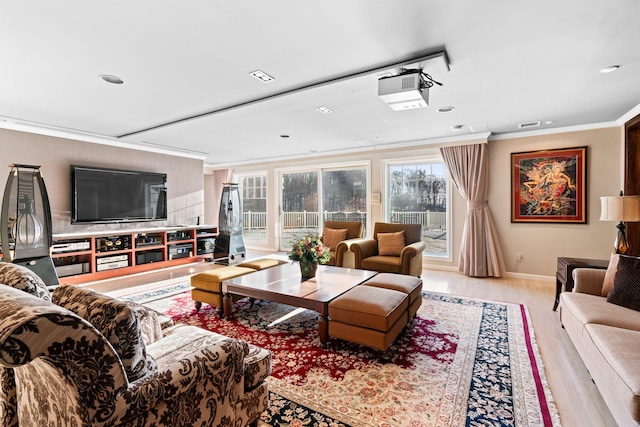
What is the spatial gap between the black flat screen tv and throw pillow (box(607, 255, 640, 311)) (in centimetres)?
658

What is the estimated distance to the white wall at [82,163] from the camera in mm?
4527

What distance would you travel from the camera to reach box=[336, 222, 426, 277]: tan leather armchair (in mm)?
4129

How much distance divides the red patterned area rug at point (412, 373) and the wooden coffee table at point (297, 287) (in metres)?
0.28

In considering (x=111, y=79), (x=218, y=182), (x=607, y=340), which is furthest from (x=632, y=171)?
(x=218, y=182)

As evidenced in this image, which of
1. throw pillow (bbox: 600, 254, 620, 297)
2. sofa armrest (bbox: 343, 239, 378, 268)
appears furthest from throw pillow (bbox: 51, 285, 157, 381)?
sofa armrest (bbox: 343, 239, 378, 268)

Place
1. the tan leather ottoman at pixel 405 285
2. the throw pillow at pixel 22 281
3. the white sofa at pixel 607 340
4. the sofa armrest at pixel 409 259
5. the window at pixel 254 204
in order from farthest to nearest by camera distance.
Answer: the window at pixel 254 204 → the sofa armrest at pixel 409 259 → the tan leather ottoman at pixel 405 285 → the white sofa at pixel 607 340 → the throw pillow at pixel 22 281

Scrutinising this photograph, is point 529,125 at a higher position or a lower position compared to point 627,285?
higher

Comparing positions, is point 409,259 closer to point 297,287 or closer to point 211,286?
point 297,287

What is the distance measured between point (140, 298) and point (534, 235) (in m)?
5.77

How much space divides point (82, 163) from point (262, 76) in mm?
4199

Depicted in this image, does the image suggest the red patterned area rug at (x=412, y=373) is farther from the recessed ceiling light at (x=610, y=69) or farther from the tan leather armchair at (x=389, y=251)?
the recessed ceiling light at (x=610, y=69)

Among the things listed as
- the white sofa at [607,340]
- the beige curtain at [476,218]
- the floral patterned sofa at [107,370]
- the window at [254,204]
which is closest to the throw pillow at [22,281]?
the floral patterned sofa at [107,370]

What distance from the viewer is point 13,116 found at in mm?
3961

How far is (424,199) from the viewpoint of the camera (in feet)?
18.9
